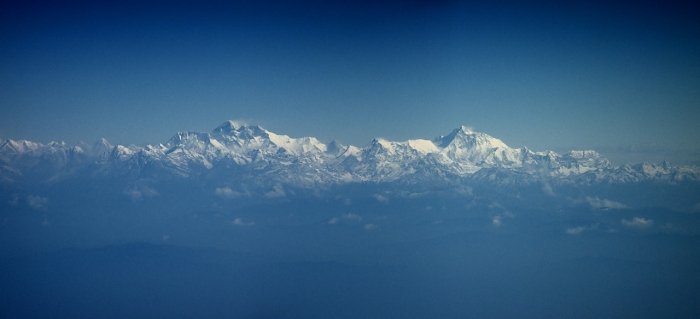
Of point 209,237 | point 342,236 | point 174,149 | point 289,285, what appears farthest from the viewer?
point 174,149

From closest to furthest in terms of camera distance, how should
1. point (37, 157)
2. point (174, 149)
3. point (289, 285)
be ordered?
point (37, 157), point (289, 285), point (174, 149)

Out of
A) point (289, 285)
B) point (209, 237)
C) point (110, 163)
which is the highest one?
point (110, 163)

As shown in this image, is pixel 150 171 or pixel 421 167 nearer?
pixel 150 171

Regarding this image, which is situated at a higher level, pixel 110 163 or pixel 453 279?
pixel 110 163

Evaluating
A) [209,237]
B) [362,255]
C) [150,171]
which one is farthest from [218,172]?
[362,255]

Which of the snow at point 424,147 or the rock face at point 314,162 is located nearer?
the rock face at point 314,162

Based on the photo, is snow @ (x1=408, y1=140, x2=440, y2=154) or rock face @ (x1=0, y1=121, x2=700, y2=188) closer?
rock face @ (x1=0, y1=121, x2=700, y2=188)

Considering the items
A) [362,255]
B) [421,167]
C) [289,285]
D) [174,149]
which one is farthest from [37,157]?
[421,167]

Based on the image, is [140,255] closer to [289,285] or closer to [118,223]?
[118,223]
